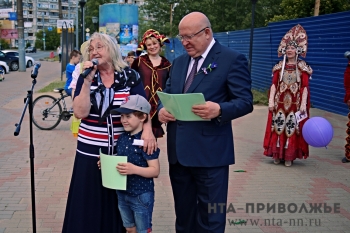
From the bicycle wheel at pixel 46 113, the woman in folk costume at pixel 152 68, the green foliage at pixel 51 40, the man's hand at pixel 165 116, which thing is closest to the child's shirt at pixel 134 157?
the man's hand at pixel 165 116

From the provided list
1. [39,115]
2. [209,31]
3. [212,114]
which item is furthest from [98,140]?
[39,115]

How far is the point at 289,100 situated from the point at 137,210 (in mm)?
3936

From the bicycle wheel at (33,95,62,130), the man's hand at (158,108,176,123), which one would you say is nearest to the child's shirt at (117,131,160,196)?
the man's hand at (158,108,176,123)

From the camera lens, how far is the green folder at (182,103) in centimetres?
297

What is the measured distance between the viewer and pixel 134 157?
3.29m

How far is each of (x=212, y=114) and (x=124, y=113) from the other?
25.2 inches

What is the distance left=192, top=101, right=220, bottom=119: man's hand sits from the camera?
2988mm

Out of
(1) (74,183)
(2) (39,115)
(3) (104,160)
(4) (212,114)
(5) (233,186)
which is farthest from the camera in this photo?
(2) (39,115)

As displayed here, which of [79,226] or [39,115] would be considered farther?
[39,115]

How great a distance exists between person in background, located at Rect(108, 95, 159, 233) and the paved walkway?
1186 mm

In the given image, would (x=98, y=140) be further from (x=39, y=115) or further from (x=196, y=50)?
(x=39, y=115)

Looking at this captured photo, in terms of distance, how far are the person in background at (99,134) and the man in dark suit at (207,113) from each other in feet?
0.84

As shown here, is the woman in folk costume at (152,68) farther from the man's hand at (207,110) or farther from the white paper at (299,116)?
the man's hand at (207,110)

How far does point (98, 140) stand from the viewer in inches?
132
